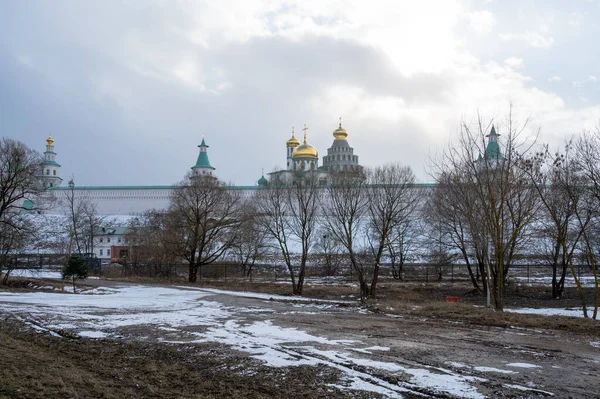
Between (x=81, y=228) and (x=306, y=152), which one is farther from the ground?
(x=306, y=152)

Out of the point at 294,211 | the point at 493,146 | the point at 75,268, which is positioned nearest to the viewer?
the point at 493,146

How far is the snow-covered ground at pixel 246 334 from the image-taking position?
7152 millimetres

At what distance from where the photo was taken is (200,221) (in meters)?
36.0

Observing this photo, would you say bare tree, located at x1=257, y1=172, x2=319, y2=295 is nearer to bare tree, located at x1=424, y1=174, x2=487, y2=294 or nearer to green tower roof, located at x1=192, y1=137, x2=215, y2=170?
bare tree, located at x1=424, y1=174, x2=487, y2=294

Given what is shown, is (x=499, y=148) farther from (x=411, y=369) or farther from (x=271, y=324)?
(x=411, y=369)

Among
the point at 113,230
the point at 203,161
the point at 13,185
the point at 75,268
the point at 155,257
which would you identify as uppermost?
the point at 203,161

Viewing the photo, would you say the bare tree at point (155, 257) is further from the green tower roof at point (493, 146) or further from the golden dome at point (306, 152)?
the golden dome at point (306, 152)

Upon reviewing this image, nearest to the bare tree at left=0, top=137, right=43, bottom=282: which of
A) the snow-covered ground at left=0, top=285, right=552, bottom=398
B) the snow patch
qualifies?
the snow-covered ground at left=0, top=285, right=552, bottom=398

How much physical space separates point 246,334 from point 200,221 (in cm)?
2536

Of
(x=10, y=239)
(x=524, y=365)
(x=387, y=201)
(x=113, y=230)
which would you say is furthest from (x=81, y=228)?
(x=524, y=365)

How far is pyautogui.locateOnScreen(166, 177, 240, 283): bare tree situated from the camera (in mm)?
35500

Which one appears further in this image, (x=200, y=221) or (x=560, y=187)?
(x=200, y=221)

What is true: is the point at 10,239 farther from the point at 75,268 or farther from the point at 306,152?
the point at 306,152

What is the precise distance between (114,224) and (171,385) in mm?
87578
